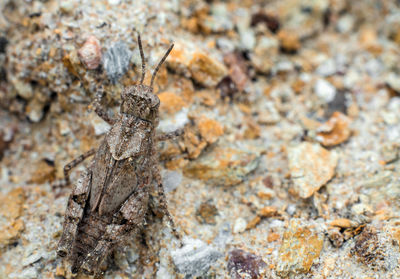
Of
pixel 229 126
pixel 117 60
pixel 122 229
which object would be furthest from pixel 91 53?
pixel 122 229

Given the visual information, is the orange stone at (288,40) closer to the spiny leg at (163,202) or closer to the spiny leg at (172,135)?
the spiny leg at (172,135)

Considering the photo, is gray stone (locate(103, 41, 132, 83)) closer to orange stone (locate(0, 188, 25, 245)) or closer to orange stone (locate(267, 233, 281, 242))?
orange stone (locate(0, 188, 25, 245))

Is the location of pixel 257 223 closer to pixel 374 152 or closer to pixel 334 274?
pixel 334 274

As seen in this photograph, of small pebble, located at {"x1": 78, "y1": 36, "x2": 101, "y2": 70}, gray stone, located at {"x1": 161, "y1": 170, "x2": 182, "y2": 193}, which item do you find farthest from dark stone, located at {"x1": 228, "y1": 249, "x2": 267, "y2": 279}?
small pebble, located at {"x1": 78, "y1": 36, "x2": 101, "y2": 70}

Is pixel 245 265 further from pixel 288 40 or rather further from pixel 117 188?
pixel 288 40

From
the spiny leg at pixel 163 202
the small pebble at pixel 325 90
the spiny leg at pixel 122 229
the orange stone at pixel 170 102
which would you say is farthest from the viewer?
the small pebble at pixel 325 90

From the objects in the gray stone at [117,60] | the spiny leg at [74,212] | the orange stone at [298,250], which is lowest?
the orange stone at [298,250]

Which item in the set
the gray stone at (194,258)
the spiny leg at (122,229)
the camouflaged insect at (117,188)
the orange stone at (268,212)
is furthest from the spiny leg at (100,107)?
the orange stone at (268,212)
